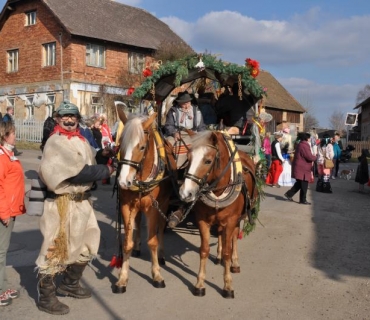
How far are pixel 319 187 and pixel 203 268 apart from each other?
389 inches

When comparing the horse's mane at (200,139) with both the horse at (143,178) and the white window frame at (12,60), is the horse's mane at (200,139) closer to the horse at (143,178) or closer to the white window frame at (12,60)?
the horse at (143,178)

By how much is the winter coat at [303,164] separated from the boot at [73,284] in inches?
305

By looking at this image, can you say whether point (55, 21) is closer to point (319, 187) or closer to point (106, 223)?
point (319, 187)

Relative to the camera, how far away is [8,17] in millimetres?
28188

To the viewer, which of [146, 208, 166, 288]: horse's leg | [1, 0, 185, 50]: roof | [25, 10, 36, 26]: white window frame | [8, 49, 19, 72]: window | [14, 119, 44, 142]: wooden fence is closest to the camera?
[146, 208, 166, 288]: horse's leg

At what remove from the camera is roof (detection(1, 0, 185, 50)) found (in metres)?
24.6

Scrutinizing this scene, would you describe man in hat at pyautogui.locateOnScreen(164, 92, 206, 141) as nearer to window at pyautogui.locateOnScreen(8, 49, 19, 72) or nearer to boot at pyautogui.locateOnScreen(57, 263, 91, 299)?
boot at pyautogui.locateOnScreen(57, 263, 91, 299)

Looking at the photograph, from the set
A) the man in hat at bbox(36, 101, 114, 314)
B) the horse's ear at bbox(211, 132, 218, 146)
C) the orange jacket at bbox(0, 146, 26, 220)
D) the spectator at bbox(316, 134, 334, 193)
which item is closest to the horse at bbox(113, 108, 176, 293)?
the man in hat at bbox(36, 101, 114, 314)

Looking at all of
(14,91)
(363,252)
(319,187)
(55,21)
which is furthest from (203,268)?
(14,91)

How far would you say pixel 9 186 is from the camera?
14.9ft

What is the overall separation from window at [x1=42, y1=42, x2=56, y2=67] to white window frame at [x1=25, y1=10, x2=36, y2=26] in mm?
1929

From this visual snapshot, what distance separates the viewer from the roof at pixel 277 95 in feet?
128

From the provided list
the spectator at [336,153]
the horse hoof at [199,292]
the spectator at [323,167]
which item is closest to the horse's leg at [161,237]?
the horse hoof at [199,292]

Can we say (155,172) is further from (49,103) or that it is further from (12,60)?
(12,60)
